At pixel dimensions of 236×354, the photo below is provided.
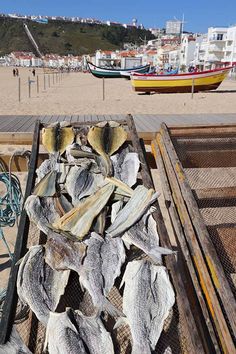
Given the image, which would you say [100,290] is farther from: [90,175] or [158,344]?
[90,175]

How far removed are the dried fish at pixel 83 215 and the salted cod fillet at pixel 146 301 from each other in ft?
1.15

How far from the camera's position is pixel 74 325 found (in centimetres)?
154

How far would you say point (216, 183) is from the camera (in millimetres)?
2828

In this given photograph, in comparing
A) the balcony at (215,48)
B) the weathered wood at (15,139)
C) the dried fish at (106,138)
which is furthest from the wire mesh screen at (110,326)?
the balcony at (215,48)

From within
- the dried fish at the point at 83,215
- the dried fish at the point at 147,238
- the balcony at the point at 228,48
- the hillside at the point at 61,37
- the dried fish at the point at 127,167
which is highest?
the hillside at the point at 61,37

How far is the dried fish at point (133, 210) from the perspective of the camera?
1.95 metres

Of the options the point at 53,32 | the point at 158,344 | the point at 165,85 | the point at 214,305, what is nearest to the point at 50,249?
the point at 158,344

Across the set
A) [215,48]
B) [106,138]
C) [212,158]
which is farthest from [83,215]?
[215,48]

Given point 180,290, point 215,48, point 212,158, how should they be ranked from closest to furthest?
point 180,290
point 212,158
point 215,48

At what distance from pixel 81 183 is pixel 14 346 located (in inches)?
46.2

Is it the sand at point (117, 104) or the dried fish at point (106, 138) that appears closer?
the dried fish at point (106, 138)

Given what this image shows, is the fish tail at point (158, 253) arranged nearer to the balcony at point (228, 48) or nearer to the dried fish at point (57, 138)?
the dried fish at point (57, 138)

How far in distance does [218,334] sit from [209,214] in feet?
3.02

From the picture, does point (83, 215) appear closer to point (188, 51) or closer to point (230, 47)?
point (230, 47)
